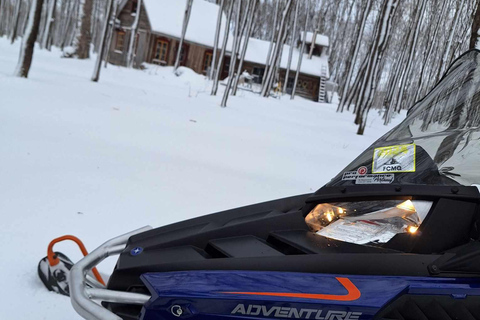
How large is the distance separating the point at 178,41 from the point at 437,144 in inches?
1235

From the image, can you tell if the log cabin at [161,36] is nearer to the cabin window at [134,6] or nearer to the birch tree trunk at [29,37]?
the cabin window at [134,6]

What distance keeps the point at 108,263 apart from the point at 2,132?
3252 millimetres

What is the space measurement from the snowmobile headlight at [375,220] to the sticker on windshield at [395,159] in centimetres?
16

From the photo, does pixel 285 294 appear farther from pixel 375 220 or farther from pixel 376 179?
pixel 376 179

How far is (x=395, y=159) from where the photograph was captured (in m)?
1.79

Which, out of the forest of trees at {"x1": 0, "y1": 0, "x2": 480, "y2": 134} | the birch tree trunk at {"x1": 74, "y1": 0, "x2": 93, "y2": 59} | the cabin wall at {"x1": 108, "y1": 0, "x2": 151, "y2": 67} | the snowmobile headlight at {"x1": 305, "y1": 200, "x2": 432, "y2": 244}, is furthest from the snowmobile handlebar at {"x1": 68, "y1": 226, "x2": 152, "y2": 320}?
the cabin wall at {"x1": 108, "y1": 0, "x2": 151, "y2": 67}

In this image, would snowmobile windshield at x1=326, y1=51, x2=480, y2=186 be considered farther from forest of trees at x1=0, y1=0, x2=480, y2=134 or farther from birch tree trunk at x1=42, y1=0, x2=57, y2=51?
birch tree trunk at x1=42, y1=0, x2=57, y2=51

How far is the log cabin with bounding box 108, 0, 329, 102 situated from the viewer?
3081 cm

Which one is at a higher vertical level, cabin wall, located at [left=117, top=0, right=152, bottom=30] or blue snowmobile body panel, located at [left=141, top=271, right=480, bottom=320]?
cabin wall, located at [left=117, top=0, right=152, bottom=30]

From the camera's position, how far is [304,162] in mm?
7484

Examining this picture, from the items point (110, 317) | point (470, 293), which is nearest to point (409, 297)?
point (470, 293)

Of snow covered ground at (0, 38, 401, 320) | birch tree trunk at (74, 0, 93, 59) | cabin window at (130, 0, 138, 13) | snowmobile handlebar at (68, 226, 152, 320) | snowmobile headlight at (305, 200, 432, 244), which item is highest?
cabin window at (130, 0, 138, 13)

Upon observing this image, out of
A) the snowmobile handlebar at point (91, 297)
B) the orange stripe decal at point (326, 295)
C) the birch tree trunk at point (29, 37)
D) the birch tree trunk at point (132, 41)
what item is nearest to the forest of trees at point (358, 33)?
the birch tree trunk at point (29, 37)

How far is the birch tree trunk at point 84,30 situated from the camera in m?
19.7
